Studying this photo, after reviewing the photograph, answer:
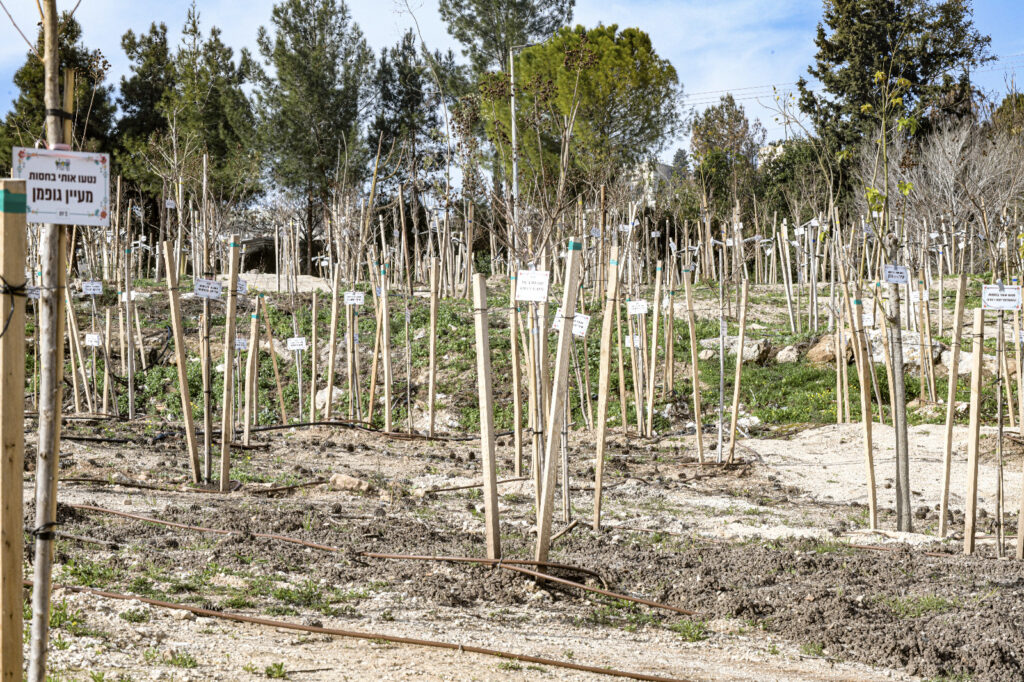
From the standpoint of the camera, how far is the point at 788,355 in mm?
13570

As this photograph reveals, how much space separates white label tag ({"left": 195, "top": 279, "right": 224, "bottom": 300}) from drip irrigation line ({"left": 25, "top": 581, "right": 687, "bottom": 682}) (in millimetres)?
2572

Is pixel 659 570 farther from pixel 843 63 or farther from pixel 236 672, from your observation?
pixel 843 63

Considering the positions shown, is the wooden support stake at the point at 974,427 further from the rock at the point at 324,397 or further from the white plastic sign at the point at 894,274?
the rock at the point at 324,397

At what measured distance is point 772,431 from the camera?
11.4 m

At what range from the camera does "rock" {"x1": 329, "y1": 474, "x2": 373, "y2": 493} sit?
7.34 metres

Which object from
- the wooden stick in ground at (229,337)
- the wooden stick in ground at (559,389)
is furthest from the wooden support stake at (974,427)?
the wooden stick in ground at (229,337)

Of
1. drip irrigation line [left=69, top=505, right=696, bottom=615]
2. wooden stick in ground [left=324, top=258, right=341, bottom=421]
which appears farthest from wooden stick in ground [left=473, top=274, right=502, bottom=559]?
wooden stick in ground [left=324, top=258, right=341, bottom=421]

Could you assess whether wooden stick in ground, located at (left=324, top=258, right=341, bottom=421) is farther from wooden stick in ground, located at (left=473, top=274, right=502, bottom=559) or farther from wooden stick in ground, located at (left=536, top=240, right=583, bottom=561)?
wooden stick in ground, located at (left=536, top=240, right=583, bottom=561)

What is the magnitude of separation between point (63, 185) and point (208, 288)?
3.73 m

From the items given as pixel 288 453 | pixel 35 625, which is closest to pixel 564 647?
pixel 35 625

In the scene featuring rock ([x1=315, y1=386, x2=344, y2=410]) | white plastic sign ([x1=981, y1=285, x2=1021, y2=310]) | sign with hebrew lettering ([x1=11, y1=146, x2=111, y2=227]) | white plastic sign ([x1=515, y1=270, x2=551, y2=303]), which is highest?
sign with hebrew lettering ([x1=11, y1=146, x2=111, y2=227])

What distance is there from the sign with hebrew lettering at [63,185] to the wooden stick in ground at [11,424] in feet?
0.34

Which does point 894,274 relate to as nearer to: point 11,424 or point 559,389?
point 559,389

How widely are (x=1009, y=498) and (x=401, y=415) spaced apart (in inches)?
313
